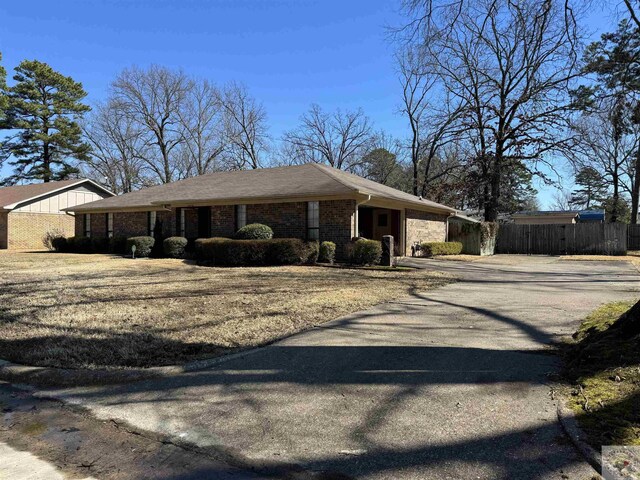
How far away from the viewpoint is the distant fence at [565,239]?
2550 centimetres

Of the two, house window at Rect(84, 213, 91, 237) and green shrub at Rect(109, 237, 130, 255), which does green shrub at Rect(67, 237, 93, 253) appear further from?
house window at Rect(84, 213, 91, 237)

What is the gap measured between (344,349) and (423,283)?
663 centimetres

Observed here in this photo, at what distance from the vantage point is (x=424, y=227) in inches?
930

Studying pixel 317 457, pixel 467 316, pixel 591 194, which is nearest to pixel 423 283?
pixel 467 316

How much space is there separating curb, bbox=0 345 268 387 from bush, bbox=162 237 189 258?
1564 centimetres

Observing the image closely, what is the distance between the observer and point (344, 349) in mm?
5367

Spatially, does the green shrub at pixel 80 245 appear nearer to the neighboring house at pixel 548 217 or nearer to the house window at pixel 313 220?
the house window at pixel 313 220

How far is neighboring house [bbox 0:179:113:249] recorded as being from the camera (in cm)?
2991

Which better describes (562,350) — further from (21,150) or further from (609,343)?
(21,150)

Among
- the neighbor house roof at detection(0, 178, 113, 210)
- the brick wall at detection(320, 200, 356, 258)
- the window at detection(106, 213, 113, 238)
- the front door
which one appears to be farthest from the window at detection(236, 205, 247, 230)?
the neighbor house roof at detection(0, 178, 113, 210)

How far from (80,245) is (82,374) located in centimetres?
2377

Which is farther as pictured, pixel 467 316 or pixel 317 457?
pixel 467 316

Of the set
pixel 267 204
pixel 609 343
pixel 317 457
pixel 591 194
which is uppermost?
pixel 591 194

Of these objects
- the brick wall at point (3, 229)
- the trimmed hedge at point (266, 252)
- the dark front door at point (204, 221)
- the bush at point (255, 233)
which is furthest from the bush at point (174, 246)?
the brick wall at point (3, 229)
